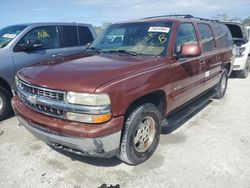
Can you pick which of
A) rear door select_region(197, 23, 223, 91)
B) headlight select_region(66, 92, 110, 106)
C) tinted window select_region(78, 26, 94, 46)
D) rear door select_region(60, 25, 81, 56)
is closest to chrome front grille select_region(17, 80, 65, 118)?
headlight select_region(66, 92, 110, 106)

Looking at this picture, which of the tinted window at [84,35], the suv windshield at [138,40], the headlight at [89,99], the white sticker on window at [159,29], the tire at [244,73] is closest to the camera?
the headlight at [89,99]

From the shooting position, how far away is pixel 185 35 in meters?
4.17

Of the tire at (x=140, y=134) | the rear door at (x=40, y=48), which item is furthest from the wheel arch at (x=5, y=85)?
the tire at (x=140, y=134)

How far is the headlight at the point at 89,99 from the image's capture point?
8.52 ft

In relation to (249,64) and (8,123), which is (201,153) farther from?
(249,64)

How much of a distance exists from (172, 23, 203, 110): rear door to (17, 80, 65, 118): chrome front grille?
1711 mm

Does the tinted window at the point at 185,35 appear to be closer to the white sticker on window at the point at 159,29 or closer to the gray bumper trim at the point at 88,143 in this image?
the white sticker on window at the point at 159,29

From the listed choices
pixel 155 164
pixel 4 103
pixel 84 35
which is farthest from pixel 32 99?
pixel 84 35

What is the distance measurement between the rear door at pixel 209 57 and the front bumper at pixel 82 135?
2548 mm

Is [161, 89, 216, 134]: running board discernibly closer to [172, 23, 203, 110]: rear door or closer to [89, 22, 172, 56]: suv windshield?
[172, 23, 203, 110]: rear door

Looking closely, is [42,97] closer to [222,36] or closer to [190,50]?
[190,50]

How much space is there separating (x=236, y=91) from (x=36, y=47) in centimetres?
561

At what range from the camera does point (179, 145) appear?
13.0 feet

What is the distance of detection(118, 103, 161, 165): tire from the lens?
3019 millimetres
